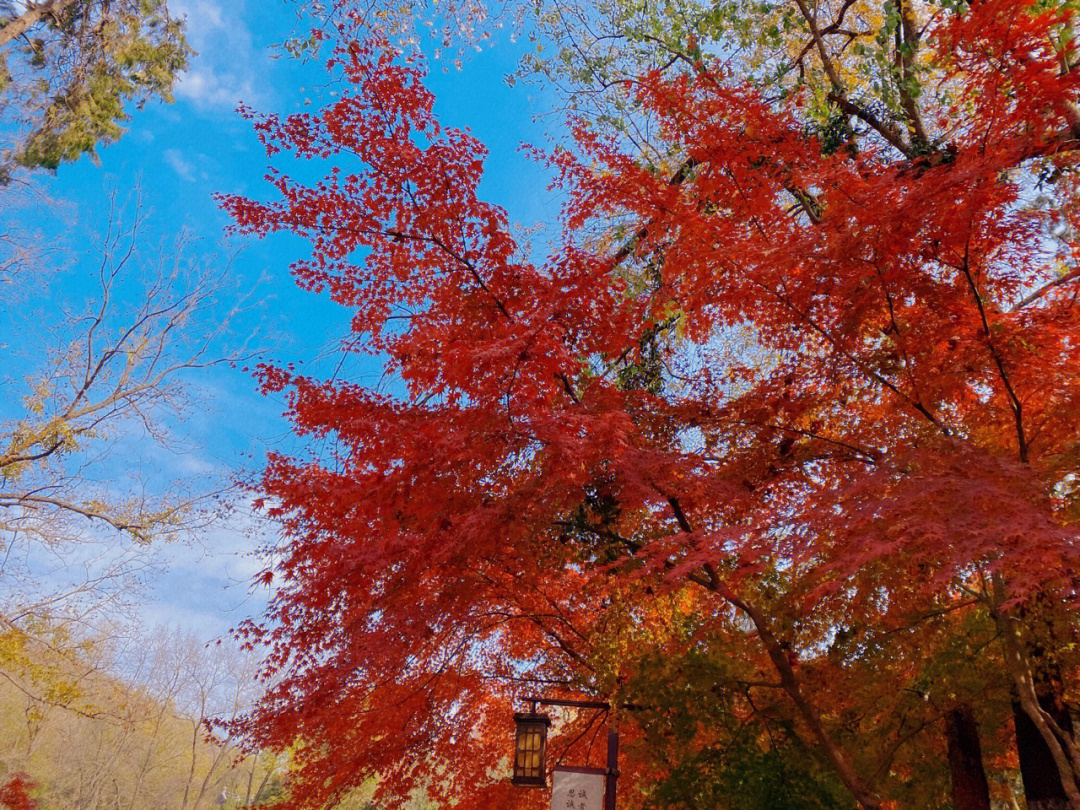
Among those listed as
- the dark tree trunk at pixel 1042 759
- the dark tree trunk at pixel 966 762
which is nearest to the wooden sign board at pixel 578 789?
the dark tree trunk at pixel 1042 759

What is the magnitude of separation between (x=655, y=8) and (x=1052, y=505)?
24.1 ft

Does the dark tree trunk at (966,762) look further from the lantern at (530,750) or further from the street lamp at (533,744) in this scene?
the lantern at (530,750)

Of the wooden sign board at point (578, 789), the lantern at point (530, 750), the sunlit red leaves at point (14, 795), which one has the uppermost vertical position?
→ the lantern at point (530, 750)

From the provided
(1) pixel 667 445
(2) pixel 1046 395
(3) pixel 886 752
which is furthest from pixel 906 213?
(3) pixel 886 752

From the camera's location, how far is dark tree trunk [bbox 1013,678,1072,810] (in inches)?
272

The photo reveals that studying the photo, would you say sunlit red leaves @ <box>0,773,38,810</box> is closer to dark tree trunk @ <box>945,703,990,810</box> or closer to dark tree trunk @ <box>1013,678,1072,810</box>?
dark tree trunk @ <box>945,703,990,810</box>

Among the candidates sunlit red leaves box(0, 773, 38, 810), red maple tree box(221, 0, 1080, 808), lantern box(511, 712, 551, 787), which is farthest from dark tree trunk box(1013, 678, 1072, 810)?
sunlit red leaves box(0, 773, 38, 810)

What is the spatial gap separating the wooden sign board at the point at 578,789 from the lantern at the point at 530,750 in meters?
0.48

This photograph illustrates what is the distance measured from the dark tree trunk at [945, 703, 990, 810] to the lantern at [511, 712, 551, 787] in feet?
16.2

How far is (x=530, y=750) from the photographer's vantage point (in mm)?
8078

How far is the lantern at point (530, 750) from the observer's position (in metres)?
7.94

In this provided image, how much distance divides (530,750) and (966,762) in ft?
17.3

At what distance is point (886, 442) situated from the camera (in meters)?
6.86

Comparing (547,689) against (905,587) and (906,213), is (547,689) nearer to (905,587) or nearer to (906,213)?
(905,587)
